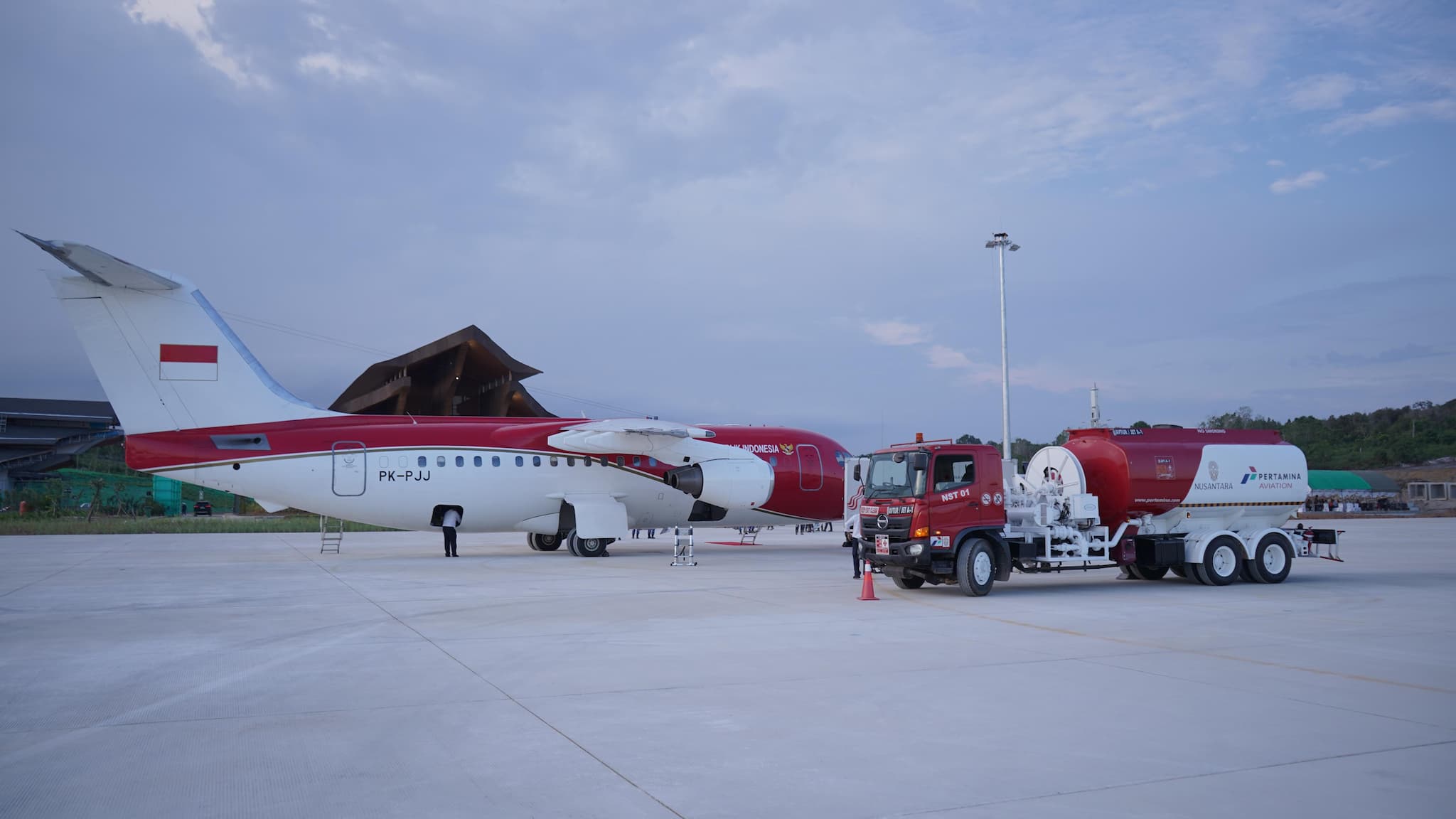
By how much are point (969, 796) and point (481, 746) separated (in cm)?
312

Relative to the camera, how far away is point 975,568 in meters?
15.2

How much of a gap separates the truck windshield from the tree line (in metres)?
71.6

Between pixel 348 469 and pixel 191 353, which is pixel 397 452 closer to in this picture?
pixel 348 469

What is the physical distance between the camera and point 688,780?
5504 mm

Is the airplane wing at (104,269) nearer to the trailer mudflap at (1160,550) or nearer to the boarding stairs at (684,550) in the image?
the boarding stairs at (684,550)

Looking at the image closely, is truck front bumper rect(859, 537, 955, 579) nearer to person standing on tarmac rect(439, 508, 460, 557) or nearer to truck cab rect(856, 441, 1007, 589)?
truck cab rect(856, 441, 1007, 589)

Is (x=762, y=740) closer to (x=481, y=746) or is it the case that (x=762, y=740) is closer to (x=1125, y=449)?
(x=481, y=746)

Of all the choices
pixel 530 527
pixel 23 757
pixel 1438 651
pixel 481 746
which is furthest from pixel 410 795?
pixel 530 527

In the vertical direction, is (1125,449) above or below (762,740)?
above

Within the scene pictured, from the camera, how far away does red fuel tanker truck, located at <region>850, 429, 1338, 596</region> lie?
1514 cm

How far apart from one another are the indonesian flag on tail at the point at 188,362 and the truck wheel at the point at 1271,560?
21.4m

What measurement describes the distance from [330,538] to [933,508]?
83.8ft

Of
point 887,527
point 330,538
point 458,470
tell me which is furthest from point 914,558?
point 330,538

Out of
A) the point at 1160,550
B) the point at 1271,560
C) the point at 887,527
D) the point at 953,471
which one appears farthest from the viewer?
the point at 1271,560
